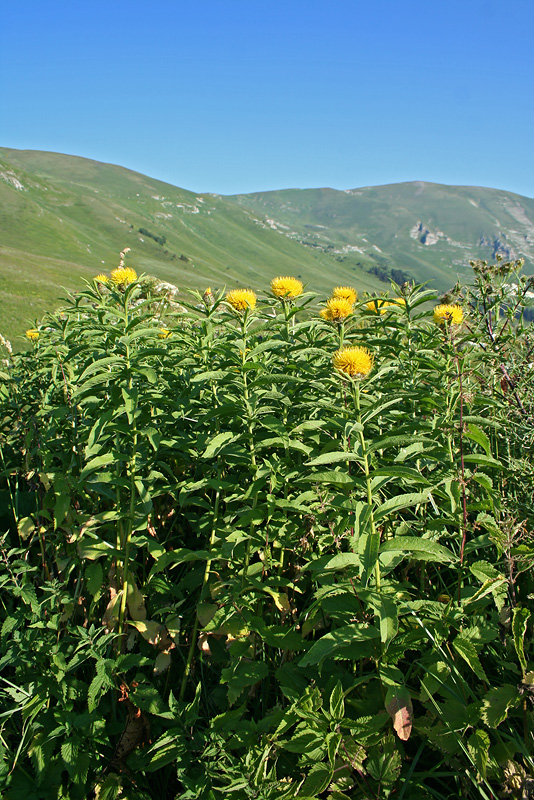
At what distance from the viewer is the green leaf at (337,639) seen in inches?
73.0

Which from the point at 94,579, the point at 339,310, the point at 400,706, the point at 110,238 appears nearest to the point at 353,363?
the point at 339,310

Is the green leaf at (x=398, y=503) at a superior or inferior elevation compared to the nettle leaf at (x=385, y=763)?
superior

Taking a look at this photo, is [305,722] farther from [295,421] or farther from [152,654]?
[295,421]

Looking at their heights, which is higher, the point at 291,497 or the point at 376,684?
the point at 291,497

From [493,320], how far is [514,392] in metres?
0.80

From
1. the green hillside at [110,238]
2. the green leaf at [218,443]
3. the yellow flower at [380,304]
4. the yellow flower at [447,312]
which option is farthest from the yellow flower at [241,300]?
the green hillside at [110,238]

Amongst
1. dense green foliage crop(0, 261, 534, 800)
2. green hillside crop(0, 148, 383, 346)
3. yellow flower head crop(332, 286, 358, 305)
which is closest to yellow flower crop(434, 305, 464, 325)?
dense green foliage crop(0, 261, 534, 800)

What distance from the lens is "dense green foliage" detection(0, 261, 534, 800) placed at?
6.30 feet

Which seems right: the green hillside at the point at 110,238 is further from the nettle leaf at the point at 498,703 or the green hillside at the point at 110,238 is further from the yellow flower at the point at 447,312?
the nettle leaf at the point at 498,703

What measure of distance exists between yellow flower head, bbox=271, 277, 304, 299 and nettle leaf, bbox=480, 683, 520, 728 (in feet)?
7.18

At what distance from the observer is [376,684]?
2186 mm

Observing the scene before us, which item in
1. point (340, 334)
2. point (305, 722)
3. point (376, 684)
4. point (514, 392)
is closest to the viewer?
point (305, 722)

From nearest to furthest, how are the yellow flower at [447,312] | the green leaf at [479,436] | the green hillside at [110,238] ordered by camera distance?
the green leaf at [479,436]
the yellow flower at [447,312]
the green hillside at [110,238]

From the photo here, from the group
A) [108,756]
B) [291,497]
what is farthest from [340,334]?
[108,756]
